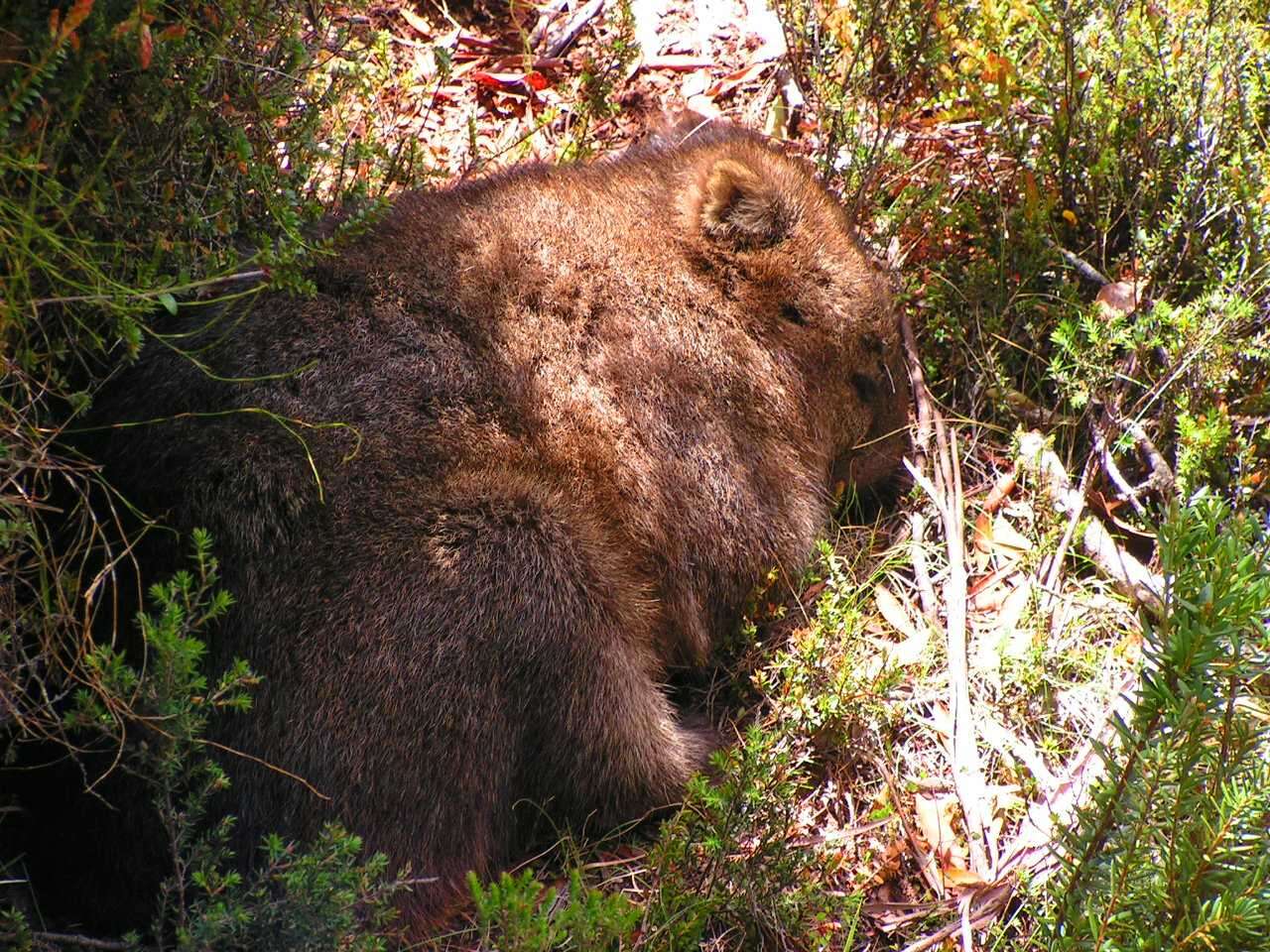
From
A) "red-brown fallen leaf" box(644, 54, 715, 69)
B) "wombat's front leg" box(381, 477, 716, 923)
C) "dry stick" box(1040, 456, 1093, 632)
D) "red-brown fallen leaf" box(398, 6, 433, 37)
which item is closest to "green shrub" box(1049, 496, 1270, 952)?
"wombat's front leg" box(381, 477, 716, 923)

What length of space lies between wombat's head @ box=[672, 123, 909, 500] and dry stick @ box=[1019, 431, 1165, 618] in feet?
1.80

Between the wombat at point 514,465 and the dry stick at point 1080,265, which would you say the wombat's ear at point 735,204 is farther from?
the dry stick at point 1080,265

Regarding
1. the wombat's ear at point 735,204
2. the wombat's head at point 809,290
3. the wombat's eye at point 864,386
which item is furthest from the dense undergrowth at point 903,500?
the wombat's ear at point 735,204

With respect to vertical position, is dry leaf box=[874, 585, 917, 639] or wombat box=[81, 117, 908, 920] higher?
wombat box=[81, 117, 908, 920]

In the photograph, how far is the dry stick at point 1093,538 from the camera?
13.9 ft

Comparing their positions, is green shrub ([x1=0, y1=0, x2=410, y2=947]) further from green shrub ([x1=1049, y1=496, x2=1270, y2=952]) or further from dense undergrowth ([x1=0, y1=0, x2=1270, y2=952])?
green shrub ([x1=1049, y1=496, x2=1270, y2=952])

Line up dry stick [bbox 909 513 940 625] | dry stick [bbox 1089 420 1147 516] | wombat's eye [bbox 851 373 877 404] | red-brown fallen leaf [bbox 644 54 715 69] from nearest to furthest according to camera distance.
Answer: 1. dry stick [bbox 1089 420 1147 516]
2. dry stick [bbox 909 513 940 625]
3. wombat's eye [bbox 851 373 877 404]
4. red-brown fallen leaf [bbox 644 54 715 69]

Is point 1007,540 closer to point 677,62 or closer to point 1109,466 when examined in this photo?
point 1109,466

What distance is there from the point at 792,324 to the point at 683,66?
2.40 metres

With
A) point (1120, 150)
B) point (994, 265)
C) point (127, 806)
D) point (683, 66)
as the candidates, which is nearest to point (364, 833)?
point (127, 806)

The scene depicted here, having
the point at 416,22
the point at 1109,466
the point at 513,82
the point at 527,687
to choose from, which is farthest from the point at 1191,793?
the point at 416,22

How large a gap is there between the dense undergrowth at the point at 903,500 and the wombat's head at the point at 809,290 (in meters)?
0.31

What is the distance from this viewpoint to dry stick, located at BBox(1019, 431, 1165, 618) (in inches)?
167

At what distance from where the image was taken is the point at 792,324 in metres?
4.68
